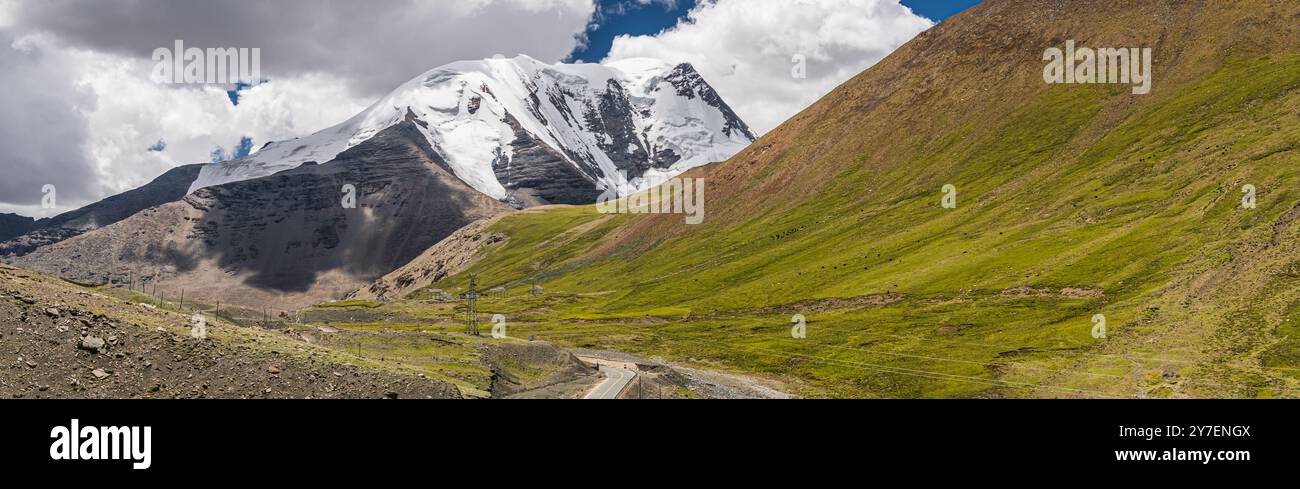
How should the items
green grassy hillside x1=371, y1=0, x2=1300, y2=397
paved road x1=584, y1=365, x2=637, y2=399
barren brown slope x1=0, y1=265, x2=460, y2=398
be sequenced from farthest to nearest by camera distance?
1. green grassy hillside x1=371, y1=0, x2=1300, y2=397
2. paved road x1=584, y1=365, x2=637, y2=399
3. barren brown slope x1=0, y1=265, x2=460, y2=398

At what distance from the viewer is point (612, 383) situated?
77.2 m

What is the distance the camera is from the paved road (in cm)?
6671

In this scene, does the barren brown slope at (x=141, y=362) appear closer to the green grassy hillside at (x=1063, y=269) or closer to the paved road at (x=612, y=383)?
the paved road at (x=612, y=383)

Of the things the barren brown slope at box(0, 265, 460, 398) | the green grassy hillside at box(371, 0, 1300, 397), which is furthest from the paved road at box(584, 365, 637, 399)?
the green grassy hillside at box(371, 0, 1300, 397)

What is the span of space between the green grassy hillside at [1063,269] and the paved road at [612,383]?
852 inches

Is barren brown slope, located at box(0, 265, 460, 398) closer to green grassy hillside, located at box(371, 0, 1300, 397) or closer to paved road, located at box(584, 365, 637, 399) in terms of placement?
paved road, located at box(584, 365, 637, 399)

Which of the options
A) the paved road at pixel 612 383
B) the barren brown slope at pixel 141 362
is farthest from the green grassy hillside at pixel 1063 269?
the barren brown slope at pixel 141 362

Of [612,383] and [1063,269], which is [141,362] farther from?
[1063,269]

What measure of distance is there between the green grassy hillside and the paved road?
21652 millimetres

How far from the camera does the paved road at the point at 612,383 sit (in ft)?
219

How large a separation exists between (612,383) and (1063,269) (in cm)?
7124

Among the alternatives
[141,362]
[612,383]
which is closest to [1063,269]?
[612,383]
